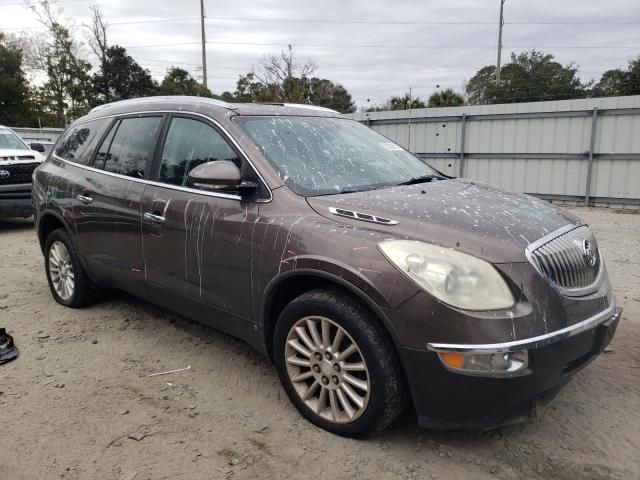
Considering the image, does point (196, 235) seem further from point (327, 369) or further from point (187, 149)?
point (327, 369)

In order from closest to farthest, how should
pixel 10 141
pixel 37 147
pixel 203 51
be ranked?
1. pixel 10 141
2. pixel 37 147
3. pixel 203 51

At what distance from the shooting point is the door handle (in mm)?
3418

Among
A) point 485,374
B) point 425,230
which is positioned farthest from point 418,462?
point 425,230

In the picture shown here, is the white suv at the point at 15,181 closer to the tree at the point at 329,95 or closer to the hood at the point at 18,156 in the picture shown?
the hood at the point at 18,156

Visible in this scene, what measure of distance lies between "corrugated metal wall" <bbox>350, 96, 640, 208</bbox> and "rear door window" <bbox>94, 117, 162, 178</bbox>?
8.55m

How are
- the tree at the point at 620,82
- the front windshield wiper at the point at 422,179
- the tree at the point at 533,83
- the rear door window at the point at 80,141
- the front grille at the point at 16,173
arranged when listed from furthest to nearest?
the tree at the point at 533,83, the tree at the point at 620,82, the front grille at the point at 16,173, the rear door window at the point at 80,141, the front windshield wiper at the point at 422,179

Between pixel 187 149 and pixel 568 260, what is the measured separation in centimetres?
242

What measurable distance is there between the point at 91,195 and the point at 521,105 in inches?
433

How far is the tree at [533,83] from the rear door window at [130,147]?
37.3 m

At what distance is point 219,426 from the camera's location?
2.85 metres

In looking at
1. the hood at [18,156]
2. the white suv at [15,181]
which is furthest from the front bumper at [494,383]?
the hood at [18,156]

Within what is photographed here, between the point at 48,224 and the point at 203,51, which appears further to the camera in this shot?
the point at 203,51

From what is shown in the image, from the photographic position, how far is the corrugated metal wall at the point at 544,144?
11.3 metres

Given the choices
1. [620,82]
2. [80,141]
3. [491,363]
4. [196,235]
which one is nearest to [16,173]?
[80,141]
